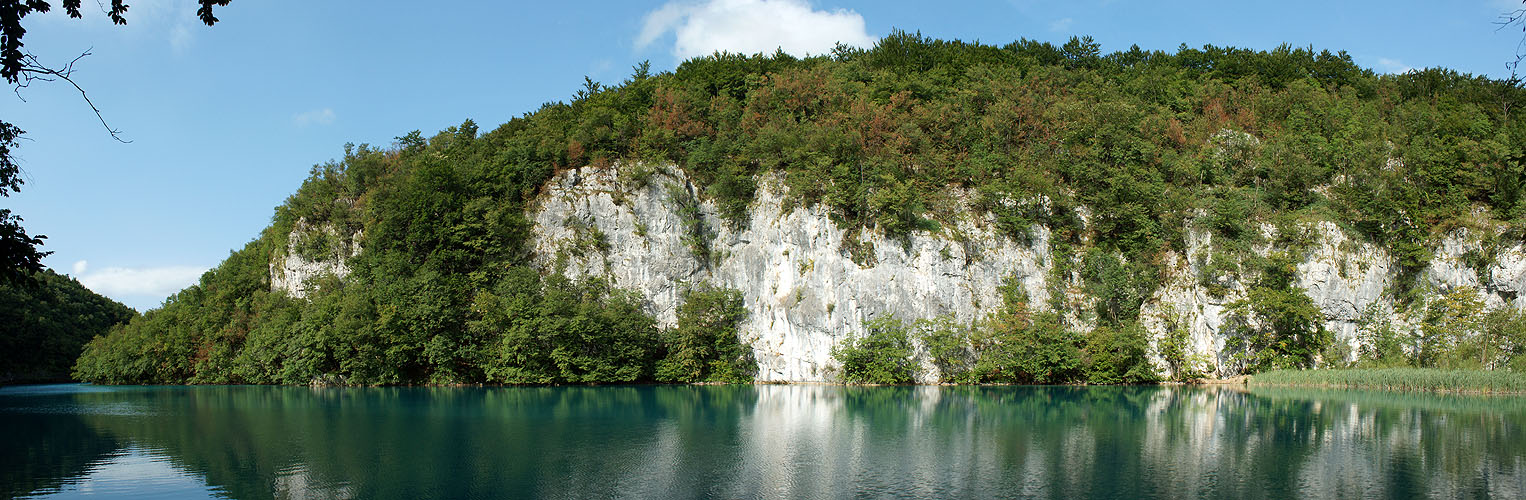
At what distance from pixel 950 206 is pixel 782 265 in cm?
1133

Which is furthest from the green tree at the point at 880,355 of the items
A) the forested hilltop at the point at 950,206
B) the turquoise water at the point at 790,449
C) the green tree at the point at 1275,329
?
the green tree at the point at 1275,329

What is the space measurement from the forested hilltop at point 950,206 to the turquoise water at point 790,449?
11.9 m

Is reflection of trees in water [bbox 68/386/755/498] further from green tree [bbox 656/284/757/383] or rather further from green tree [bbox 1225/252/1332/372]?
green tree [bbox 1225/252/1332/372]

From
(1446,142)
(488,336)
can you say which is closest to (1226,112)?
(1446,142)

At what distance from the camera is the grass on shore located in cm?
4019

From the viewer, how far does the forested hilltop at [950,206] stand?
50531mm

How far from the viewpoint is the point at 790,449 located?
76.7 feet

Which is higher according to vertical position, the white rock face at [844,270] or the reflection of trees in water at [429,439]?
the white rock face at [844,270]

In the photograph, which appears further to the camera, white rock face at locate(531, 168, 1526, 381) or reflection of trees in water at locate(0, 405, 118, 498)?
white rock face at locate(531, 168, 1526, 381)

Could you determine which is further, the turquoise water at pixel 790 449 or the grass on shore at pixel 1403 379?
the grass on shore at pixel 1403 379

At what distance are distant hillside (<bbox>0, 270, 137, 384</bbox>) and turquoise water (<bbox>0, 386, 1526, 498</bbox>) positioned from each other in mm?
54405

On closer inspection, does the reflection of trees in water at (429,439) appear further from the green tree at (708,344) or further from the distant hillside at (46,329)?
the distant hillside at (46,329)

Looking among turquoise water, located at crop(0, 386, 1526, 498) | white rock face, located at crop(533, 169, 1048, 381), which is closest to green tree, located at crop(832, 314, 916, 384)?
white rock face, located at crop(533, 169, 1048, 381)

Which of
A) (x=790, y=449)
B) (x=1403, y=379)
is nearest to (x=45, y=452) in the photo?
(x=790, y=449)
